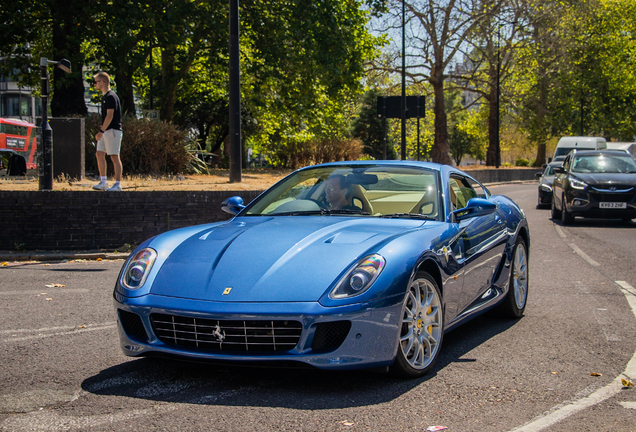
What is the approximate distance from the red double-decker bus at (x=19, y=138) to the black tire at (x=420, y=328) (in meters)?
41.9

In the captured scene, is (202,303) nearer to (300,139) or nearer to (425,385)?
(425,385)

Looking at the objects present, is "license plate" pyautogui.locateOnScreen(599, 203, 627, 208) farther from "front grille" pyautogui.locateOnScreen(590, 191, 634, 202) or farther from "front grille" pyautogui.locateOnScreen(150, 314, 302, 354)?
"front grille" pyautogui.locateOnScreen(150, 314, 302, 354)

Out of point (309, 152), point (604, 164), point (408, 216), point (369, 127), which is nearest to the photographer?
point (408, 216)

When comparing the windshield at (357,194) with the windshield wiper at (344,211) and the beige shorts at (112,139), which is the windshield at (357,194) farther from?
the beige shorts at (112,139)

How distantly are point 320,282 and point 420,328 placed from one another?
786mm

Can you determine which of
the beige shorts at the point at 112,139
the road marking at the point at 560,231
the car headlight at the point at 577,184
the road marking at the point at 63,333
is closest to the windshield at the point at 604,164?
the car headlight at the point at 577,184

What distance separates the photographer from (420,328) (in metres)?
4.36

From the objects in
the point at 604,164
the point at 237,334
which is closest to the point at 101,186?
the point at 237,334

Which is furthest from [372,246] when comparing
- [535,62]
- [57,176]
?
[535,62]

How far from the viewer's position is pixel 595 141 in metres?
31.7

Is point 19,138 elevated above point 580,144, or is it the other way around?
point 19,138

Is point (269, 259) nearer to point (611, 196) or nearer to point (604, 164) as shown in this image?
point (611, 196)

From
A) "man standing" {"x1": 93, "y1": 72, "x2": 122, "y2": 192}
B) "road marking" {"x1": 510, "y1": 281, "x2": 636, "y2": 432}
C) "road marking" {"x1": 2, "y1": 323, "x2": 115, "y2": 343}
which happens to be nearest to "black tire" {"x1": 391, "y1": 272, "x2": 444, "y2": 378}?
"road marking" {"x1": 510, "y1": 281, "x2": 636, "y2": 432}

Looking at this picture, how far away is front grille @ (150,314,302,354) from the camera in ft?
12.6
